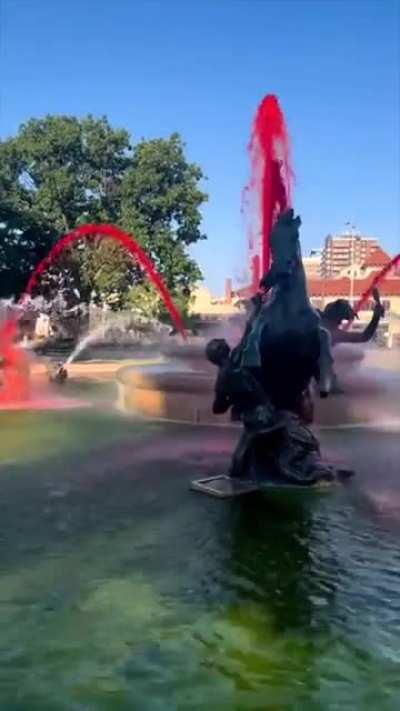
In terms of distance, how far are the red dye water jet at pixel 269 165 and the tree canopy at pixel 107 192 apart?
77.0 ft

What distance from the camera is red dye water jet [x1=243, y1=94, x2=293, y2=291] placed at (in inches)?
590

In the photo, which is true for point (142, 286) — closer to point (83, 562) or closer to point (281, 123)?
point (281, 123)

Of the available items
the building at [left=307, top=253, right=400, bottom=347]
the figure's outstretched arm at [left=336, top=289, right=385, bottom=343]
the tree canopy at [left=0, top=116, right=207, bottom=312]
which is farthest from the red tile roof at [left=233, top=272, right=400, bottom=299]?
the figure's outstretched arm at [left=336, top=289, right=385, bottom=343]

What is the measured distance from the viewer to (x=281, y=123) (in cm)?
1508

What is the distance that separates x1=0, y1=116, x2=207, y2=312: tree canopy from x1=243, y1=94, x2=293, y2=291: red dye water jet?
23478mm

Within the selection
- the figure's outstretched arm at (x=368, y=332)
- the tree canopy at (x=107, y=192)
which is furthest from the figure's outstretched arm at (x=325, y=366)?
the tree canopy at (x=107, y=192)

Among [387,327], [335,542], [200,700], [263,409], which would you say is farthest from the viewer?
[387,327]

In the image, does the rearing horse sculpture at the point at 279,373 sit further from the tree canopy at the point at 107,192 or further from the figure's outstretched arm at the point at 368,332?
the tree canopy at the point at 107,192

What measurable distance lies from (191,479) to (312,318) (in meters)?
2.22

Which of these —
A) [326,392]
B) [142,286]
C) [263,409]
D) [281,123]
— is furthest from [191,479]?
[142,286]

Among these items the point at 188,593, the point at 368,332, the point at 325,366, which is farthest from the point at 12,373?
the point at 188,593

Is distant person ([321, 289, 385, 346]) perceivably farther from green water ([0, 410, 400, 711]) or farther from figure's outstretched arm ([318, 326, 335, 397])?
green water ([0, 410, 400, 711])

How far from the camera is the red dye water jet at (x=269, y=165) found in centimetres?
1498

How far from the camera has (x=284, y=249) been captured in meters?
9.09
